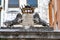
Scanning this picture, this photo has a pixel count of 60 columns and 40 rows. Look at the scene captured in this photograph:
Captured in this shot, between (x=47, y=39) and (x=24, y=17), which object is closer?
(x=47, y=39)

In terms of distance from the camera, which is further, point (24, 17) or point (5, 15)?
point (5, 15)

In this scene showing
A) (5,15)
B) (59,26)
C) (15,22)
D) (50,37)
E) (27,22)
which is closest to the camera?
(50,37)

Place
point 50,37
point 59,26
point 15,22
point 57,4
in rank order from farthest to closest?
point 57,4
point 59,26
point 15,22
point 50,37

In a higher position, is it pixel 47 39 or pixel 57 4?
pixel 57 4

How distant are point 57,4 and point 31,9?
2.49 meters

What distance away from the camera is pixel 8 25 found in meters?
10.2

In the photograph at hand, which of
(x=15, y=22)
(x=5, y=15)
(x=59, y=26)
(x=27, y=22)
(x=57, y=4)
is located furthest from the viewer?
(x=5, y=15)

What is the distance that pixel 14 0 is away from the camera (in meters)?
17.7

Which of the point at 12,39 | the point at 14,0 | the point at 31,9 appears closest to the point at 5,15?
the point at 14,0

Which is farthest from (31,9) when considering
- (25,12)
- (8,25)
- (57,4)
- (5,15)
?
A: (5,15)

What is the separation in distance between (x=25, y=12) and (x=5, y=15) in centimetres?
702

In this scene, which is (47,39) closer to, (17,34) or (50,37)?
(50,37)

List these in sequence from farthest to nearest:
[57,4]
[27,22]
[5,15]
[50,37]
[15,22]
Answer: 1. [5,15]
2. [57,4]
3. [15,22]
4. [27,22]
5. [50,37]

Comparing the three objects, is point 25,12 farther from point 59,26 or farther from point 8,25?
point 59,26
